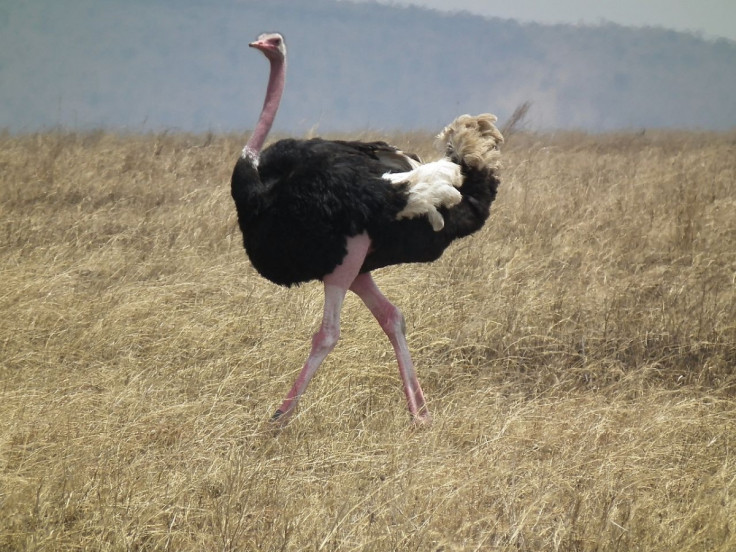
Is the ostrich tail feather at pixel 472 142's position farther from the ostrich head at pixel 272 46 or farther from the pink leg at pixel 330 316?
the ostrich head at pixel 272 46

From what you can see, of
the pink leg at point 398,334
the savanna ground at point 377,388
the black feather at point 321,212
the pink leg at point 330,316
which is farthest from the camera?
the pink leg at point 398,334

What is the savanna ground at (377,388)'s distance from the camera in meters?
3.73

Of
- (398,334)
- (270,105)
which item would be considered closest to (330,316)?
(398,334)

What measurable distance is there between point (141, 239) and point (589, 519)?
544cm

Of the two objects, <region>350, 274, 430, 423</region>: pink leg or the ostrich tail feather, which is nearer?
<region>350, 274, 430, 423</region>: pink leg

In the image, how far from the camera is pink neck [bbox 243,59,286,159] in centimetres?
512

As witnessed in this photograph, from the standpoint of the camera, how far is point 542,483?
4082mm

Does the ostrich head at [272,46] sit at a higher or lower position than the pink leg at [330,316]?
higher

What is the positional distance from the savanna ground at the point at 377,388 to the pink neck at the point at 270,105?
1.21 metres

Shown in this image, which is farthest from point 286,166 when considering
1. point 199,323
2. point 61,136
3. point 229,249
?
point 61,136

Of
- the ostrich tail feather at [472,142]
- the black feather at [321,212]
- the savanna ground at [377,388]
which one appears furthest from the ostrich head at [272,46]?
the savanna ground at [377,388]

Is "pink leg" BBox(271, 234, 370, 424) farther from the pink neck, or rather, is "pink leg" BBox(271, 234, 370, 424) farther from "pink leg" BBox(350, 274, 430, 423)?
the pink neck

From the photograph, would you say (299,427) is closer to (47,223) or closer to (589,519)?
(589,519)

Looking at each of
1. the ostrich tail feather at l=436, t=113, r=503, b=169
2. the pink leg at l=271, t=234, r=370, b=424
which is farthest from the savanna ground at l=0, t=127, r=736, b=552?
the ostrich tail feather at l=436, t=113, r=503, b=169
